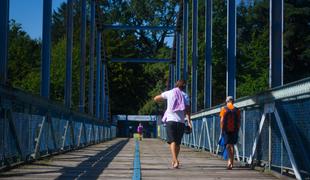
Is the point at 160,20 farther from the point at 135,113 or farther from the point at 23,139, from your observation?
the point at 23,139

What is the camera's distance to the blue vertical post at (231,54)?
55.5 ft

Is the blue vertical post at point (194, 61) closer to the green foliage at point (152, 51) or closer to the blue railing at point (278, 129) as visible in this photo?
the green foliage at point (152, 51)

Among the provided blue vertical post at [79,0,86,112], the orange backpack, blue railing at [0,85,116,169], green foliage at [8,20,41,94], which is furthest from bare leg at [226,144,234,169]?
green foliage at [8,20,41,94]

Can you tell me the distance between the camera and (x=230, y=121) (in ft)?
37.8

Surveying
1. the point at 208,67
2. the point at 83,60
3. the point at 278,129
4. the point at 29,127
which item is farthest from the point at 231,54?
the point at 83,60

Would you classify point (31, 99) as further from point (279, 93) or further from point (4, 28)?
point (279, 93)

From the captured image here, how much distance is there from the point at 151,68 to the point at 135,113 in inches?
360

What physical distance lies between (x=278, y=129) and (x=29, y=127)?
14.1ft

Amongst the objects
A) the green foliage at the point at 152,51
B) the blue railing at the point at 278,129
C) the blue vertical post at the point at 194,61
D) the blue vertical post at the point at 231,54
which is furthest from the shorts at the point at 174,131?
the green foliage at the point at 152,51

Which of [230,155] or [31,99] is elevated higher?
[31,99]

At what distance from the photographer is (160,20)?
70688 millimetres

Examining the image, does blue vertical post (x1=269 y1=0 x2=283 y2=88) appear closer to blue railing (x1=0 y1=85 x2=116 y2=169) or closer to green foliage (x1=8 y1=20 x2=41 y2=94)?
blue railing (x1=0 y1=85 x2=116 y2=169)

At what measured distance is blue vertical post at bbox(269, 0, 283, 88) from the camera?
1103cm

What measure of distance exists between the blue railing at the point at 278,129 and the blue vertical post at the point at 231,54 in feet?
13.4
